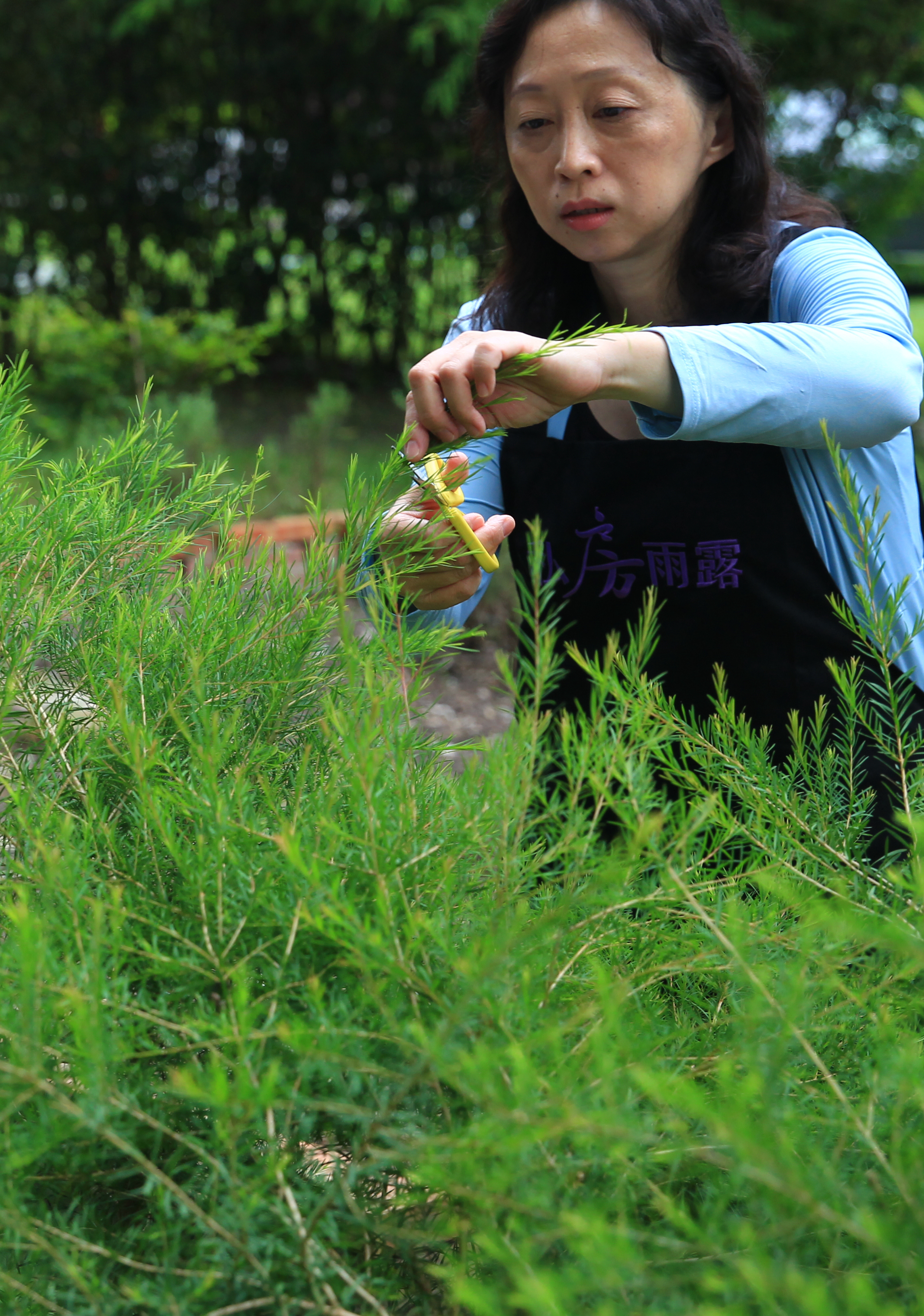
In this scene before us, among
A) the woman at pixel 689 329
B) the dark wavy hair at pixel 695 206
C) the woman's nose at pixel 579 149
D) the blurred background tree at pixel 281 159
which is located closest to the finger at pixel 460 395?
the woman at pixel 689 329

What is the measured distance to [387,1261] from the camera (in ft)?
1.57

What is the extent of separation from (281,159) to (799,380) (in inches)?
292

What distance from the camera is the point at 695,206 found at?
1.54 meters

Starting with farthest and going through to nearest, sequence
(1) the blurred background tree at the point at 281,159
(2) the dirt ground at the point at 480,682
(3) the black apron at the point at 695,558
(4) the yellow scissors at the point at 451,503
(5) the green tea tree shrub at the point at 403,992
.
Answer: (1) the blurred background tree at the point at 281,159 < (2) the dirt ground at the point at 480,682 < (3) the black apron at the point at 695,558 < (4) the yellow scissors at the point at 451,503 < (5) the green tea tree shrub at the point at 403,992

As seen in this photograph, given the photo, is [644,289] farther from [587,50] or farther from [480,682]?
[480,682]

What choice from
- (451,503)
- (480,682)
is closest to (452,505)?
(451,503)

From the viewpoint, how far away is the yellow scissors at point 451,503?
74 cm

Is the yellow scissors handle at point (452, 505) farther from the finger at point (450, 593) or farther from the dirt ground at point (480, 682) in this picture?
the dirt ground at point (480, 682)

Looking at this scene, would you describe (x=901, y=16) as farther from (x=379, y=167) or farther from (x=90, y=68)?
(x=90, y=68)

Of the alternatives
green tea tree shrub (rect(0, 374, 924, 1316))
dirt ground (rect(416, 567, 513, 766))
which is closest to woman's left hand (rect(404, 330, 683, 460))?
green tea tree shrub (rect(0, 374, 924, 1316))

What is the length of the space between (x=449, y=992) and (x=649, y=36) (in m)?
1.25

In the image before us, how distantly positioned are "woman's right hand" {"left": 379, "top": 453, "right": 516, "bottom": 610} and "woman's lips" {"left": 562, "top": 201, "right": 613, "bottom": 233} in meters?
0.60

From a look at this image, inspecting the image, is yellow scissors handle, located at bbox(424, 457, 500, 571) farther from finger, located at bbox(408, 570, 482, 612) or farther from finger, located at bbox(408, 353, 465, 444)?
finger, located at bbox(408, 570, 482, 612)

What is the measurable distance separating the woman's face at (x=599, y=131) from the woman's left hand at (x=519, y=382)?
1.63ft
